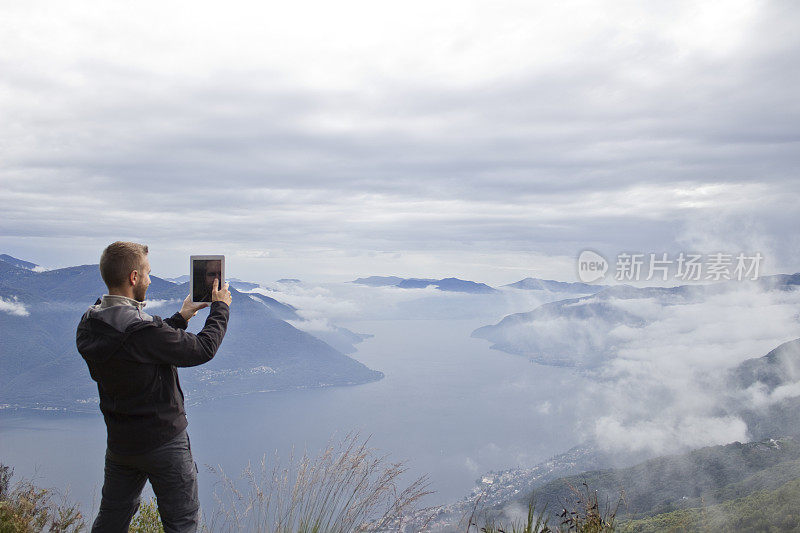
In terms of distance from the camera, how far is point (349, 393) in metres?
129

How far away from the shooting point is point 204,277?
7.73 ft

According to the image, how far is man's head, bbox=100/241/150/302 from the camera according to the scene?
77.9 inches

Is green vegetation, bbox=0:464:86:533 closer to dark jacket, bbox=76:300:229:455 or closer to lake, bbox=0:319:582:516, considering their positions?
dark jacket, bbox=76:300:229:455

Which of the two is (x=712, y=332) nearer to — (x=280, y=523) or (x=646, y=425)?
(x=646, y=425)

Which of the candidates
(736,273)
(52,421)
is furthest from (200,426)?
(736,273)

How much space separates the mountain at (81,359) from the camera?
395 feet

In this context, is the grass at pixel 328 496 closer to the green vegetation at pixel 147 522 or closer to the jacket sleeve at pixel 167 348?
the green vegetation at pixel 147 522

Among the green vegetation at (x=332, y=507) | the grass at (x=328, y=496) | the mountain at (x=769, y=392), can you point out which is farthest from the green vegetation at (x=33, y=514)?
the mountain at (x=769, y=392)

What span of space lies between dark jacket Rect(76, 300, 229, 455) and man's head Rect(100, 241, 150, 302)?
10cm

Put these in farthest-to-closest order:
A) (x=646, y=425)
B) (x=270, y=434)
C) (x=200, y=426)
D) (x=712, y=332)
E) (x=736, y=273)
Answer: (x=712, y=332)
(x=646, y=425)
(x=200, y=426)
(x=270, y=434)
(x=736, y=273)

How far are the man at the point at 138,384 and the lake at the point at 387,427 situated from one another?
57429mm

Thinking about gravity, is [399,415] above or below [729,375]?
below

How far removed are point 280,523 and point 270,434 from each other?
9597 cm

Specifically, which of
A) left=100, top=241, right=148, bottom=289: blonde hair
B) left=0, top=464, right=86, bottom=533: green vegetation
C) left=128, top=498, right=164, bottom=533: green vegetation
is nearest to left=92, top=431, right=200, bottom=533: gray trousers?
left=100, top=241, right=148, bottom=289: blonde hair
